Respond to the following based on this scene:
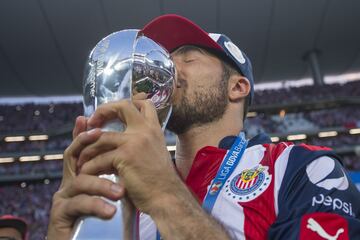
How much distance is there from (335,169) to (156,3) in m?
15.9

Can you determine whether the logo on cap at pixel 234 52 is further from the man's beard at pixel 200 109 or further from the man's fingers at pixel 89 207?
the man's fingers at pixel 89 207

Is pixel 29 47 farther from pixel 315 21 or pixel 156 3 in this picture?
pixel 315 21

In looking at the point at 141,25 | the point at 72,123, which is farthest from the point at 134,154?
the point at 72,123

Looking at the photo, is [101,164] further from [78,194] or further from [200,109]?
[200,109]

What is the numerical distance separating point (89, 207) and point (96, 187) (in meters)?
0.03

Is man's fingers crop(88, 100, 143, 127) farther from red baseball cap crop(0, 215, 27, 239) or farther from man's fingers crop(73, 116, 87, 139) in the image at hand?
red baseball cap crop(0, 215, 27, 239)

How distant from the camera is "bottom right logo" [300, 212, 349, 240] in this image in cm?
81

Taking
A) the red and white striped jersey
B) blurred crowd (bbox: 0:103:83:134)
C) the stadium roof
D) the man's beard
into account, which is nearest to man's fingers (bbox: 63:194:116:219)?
the red and white striped jersey

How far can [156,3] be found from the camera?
16172 mm

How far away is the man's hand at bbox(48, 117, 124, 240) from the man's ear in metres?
0.71

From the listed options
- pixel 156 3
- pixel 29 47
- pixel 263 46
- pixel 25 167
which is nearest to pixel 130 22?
pixel 156 3

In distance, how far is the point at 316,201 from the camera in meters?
0.86

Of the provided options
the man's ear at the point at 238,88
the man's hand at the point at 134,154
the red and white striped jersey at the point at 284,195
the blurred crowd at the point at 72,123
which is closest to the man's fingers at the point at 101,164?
the man's hand at the point at 134,154

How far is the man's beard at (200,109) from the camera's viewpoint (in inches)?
46.9
